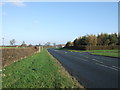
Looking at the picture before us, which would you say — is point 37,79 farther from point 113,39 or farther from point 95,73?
point 113,39

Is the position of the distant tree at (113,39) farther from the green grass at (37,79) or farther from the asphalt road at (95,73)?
the green grass at (37,79)

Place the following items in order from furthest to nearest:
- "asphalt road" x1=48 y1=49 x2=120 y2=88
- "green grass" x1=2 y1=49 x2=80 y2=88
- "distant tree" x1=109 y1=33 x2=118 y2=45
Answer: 1. "distant tree" x1=109 y1=33 x2=118 y2=45
2. "asphalt road" x1=48 y1=49 x2=120 y2=88
3. "green grass" x1=2 y1=49 x2=80 y2=88

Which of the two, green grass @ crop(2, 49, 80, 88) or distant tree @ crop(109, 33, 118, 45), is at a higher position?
distant tree @ crop(109, 33, 118, 45)

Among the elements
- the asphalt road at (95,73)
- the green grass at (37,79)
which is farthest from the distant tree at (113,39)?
the green grass at (37,79)

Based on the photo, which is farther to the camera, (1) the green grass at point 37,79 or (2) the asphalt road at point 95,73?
(2) the asphalt road at point 95,73

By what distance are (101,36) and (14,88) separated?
302 feet

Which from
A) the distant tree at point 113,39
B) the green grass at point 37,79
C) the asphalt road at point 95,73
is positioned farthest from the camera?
the distant tree at point 113,39

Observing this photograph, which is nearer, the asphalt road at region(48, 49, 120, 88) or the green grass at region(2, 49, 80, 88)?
the green grass at region(2, 49, 80, 88)

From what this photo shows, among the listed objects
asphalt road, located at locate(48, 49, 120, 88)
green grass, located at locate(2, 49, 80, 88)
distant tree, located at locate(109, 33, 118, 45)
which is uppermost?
distant tree, located at locate(109, 33, 118, 45)

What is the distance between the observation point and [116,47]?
7494 centimetres

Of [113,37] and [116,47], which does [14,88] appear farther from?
[113,37]

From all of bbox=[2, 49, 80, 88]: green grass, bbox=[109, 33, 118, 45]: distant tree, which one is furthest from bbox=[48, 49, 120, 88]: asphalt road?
bbox=[109, 33, 118, 45]: distant tree

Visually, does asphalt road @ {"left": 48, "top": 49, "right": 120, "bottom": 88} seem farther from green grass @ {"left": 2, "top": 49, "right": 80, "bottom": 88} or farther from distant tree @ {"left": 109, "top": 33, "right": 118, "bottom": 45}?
distant tree @ {"left": 109, "top": 33, "right": 118, "bottom": 45}

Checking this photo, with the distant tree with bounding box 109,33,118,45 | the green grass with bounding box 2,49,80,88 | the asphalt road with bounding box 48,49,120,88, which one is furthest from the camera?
the distant tree with bounding box 109,33,118,45
